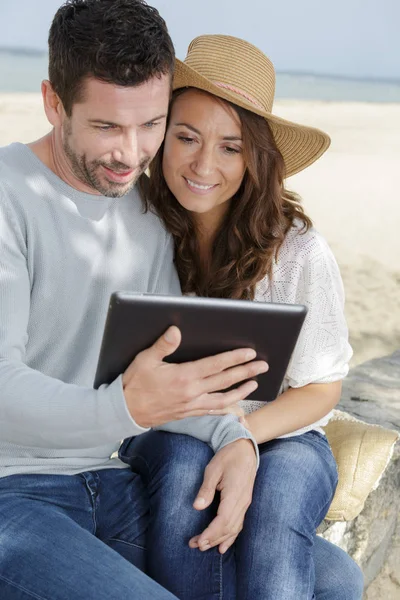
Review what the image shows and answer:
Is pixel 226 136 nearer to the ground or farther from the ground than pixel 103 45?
nearer to the ground

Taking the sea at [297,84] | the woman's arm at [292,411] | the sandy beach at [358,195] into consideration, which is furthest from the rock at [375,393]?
the sea at [297,84]

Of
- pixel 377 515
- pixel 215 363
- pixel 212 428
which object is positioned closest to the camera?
pixel 215 363

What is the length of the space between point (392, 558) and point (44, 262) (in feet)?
6.37

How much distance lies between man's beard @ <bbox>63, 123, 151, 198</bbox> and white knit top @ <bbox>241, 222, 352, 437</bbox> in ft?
1.76

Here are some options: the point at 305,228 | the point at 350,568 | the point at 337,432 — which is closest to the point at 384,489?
the point at 337,432

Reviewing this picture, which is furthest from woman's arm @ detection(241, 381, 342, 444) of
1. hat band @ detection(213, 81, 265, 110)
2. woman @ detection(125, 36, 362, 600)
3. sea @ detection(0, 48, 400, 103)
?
Result: sea @ detection(0, 48, 400, 103)

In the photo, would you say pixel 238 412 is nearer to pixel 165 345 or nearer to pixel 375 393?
pixel 165 345

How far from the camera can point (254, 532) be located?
2076 mm

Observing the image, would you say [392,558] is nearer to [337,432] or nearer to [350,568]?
[337,432]

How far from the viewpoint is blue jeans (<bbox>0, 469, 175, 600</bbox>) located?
1799 mm

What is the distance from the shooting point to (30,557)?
1.83m

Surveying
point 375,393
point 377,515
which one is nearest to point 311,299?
point 377,515

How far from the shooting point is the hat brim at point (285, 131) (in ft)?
7.63

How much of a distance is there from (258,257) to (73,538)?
0.96 metres
